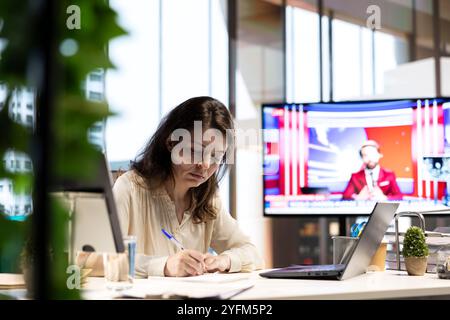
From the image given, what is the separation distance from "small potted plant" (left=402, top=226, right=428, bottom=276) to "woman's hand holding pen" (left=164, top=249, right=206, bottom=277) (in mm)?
587

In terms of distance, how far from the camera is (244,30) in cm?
465

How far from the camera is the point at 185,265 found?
166 centimetres

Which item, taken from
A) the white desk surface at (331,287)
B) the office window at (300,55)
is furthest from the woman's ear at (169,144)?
the office window at (300,55)

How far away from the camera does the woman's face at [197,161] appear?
198 cm

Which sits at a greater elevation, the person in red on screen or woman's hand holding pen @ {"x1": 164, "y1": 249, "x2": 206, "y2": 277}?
the person in red on screen

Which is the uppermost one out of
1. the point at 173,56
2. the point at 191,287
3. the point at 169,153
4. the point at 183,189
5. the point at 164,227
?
the point at 173,56

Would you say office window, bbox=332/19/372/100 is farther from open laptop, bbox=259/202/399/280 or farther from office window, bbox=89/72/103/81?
office window, bbox=89/72/103/81

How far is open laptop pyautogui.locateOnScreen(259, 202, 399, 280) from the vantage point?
1.56m

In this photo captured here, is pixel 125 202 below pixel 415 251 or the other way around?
the other way around

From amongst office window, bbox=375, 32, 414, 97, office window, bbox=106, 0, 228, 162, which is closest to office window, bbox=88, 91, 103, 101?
office window, bbox=106, 0, 228, 162

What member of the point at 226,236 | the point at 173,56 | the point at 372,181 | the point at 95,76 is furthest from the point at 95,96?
the point at 173,56

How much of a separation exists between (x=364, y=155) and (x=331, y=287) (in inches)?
61.7

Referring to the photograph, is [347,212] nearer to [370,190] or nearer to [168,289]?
[370,190]

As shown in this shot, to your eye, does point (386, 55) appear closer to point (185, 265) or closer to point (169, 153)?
point (169, 153)
